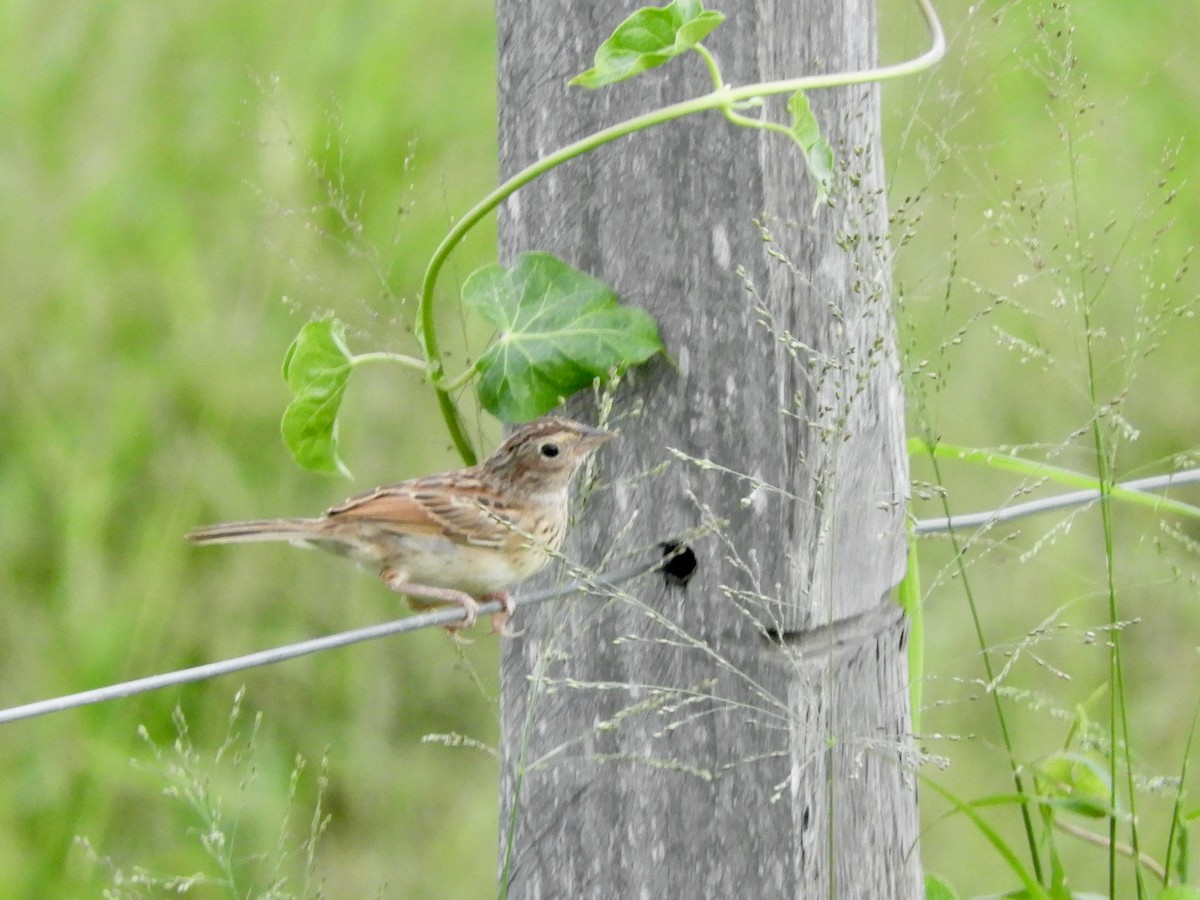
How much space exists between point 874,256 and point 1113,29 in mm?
4498

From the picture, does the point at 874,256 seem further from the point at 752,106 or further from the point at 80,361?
the point at 80,361

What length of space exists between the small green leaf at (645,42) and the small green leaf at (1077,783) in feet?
4.33

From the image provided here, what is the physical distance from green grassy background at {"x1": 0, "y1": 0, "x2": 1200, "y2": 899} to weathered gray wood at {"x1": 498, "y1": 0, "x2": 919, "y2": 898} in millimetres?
2020

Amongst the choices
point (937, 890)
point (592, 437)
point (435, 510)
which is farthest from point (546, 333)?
point (937, 890)

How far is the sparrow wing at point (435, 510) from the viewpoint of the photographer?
9.39 ft

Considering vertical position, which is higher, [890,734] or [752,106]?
[752,106]

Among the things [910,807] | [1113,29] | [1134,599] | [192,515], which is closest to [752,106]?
[910,807]

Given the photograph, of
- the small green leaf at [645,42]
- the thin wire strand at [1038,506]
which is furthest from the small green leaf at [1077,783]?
the small green leaf at [645,42]

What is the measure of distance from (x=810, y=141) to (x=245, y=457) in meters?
3.19

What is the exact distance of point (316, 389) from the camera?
8.83ft

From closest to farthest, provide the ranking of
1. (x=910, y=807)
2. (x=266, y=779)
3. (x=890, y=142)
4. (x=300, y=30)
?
1. (x=910, y=807)
2. (x=266, y=779)
3. (x=300, y=30)
4. (x=890, y=142)

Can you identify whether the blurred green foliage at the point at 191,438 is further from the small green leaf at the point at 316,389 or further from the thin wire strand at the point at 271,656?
the thin wire strand at the point at 271,656

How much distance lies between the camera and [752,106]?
2314 millimetres

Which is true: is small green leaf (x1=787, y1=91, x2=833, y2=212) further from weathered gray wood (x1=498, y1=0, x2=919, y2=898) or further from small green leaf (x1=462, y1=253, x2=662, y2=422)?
A: small green leaf (x1=462, y1=253, x2=662, y2=422)
